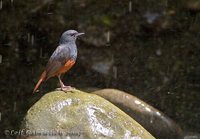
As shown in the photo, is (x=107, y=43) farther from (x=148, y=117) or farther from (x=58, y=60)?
(x=58, y=60)

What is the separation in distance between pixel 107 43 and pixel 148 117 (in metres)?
2.76

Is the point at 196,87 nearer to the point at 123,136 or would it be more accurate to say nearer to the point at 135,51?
the point at 135,51

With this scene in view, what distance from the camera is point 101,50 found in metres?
12.0

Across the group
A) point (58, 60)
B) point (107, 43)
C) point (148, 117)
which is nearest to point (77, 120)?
point (58, 60)

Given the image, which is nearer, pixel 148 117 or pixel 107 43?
pixel 148 117

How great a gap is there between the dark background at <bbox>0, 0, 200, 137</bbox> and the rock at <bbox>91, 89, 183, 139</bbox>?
1595mm

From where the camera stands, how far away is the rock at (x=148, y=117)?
9609 mm

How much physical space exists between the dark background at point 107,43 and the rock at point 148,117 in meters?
1.59

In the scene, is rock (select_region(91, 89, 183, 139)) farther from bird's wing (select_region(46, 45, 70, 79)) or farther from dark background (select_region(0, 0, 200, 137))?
bird's wing (select_region(46, 45, 70, 79))

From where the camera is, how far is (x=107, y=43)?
12016 millimetres

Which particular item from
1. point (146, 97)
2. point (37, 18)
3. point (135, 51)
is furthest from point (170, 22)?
point (37, 18)

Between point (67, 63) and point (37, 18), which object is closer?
point (67, 63)

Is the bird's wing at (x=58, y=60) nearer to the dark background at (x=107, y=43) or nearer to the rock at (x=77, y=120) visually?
the rock at (x=77, y=120)

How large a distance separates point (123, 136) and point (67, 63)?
4.77 ft
